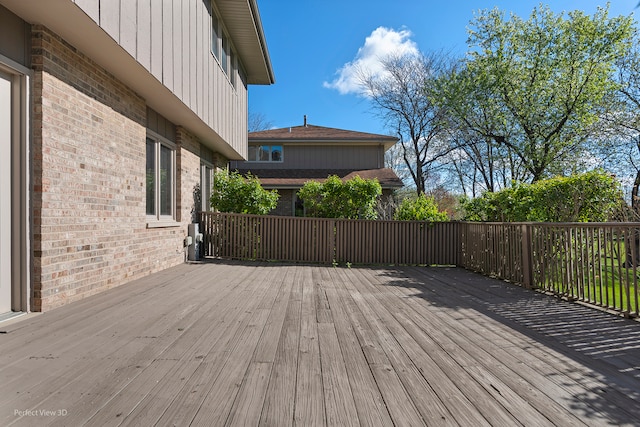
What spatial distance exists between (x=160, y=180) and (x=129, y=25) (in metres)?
3.09

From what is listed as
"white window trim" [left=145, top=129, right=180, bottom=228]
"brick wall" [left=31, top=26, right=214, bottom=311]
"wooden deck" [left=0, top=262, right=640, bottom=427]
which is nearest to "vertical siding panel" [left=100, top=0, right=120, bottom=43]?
"brick wall" [left=31, top=26, right=214, bottom=311]

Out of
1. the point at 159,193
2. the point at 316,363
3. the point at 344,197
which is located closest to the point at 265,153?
the point at 344,197

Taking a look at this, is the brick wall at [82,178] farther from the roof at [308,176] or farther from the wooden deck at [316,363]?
the roof at [308,176]

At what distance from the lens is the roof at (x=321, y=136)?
50.4 feet

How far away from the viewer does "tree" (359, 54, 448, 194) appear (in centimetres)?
1952

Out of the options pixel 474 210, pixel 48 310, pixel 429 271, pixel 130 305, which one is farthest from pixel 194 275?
pixel 474 210

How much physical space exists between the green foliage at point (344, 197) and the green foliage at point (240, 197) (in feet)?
3.43

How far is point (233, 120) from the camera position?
933 centimetres

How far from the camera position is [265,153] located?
16.1 m

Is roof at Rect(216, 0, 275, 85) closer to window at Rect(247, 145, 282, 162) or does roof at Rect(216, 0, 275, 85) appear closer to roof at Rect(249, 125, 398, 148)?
roof at Rect(249, 125, 398, 148)

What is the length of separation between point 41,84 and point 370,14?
16.2 m

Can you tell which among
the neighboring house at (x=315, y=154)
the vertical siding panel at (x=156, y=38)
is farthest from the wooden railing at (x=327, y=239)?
the neighboring house at (x=315, y=154)

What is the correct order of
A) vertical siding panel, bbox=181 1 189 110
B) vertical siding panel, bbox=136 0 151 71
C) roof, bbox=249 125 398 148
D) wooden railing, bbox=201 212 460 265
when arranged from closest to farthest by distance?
vertical siding panel, bbox=136 0 151 71 < vertical siding panel, bbox=181 1 189 110 < wooden railing, bbox=201 212 460 265 < roof, bbox=249 125 398 148

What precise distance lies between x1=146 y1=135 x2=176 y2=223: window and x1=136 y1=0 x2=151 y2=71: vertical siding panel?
1.94 meters
